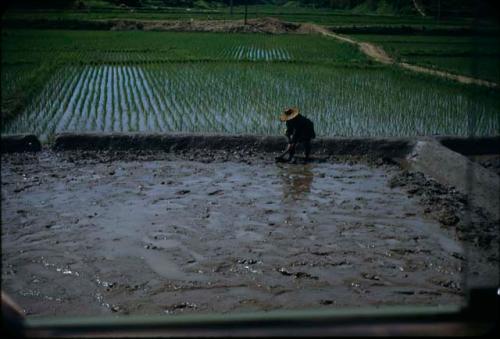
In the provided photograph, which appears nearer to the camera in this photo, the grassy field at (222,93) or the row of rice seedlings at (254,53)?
the grassy field at (222,93)

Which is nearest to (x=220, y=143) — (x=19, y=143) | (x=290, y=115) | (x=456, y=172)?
(x=290, y=115)

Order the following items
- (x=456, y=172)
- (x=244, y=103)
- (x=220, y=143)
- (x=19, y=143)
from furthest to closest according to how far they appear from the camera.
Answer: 1. (x=244, y=103)
2. (x=220, y=143)
3. (x=19, y=143)
4. (x=456, y=172)

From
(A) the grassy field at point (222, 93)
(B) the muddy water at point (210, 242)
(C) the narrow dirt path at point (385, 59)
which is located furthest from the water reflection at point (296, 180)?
(C) the narrow dirt path at point (385, 59)

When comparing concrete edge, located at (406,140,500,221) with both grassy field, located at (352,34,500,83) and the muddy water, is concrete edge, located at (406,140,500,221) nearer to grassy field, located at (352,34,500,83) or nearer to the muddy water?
the muddy water

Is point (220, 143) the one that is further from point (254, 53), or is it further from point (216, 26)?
point (216, 26)

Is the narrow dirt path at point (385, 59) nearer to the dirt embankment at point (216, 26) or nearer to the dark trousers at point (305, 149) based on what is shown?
the dirt embankment at point (216, 26)

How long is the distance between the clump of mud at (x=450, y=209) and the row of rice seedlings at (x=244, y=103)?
1.37 metres

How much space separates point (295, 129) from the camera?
7480 mm

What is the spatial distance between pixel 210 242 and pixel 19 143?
13.9ft

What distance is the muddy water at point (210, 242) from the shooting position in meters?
3.90

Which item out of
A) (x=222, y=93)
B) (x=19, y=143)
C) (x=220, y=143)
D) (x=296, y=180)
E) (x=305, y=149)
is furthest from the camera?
(x=222, y=93)

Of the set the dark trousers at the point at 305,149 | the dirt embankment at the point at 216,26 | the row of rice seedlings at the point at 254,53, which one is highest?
the dirt embankment at the point at 216,26

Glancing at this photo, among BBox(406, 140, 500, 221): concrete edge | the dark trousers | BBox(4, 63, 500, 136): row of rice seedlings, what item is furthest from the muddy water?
BBox(4, 63, 500, 136): row of rice seedlings

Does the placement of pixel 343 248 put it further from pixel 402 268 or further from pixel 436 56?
pixel 436 56
